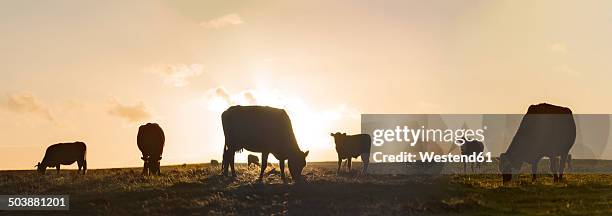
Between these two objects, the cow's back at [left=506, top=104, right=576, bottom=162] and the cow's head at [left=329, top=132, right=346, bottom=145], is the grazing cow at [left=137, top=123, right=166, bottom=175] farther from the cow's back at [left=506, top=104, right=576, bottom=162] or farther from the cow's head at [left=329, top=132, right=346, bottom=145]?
the cow's back at [left=506, top=104, right=576, bottom=162]

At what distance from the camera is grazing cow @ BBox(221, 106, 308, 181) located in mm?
32219

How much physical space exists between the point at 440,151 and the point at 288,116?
3145 cm

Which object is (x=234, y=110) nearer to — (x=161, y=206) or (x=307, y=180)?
(x=307, y=180)

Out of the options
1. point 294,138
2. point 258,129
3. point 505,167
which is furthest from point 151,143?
point 505,167

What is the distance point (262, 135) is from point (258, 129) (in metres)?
0.45

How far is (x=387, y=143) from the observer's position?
67.6 meters

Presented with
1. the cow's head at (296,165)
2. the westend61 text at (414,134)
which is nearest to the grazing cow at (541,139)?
the cow's head at (296,165)

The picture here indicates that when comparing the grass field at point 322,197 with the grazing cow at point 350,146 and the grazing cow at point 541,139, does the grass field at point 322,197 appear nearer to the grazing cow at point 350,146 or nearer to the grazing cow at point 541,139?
the grazing cow at point 541,139

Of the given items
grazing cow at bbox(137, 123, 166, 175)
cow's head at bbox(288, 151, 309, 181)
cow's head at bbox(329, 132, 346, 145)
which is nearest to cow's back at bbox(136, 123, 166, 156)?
grazing cow at bbox(137, 123, 166, 175)

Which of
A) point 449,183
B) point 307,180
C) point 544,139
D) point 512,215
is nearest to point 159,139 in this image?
point 307,180

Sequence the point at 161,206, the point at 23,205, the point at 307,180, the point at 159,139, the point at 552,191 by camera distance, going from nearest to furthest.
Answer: the point at 161,206
the point at 23,205
the point at 552,191
the point at 307,180
the point at 159,139

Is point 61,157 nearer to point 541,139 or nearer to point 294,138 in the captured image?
point 294,138

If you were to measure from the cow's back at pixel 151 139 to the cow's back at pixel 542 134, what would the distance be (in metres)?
20.9

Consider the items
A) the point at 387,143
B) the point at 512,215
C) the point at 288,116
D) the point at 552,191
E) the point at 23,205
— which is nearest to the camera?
the point at 512,215
